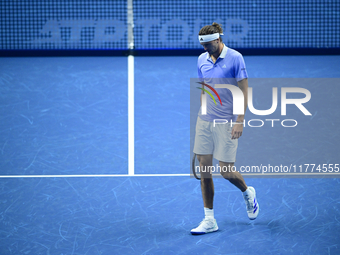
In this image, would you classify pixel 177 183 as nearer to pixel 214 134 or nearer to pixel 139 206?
pixel 139 206

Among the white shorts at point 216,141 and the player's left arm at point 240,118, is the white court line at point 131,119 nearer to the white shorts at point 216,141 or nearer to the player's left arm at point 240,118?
the white shorts at point 216,141

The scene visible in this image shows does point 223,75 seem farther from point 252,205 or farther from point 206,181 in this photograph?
point 252,205

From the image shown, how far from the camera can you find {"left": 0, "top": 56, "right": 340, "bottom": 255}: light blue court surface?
3836 mm

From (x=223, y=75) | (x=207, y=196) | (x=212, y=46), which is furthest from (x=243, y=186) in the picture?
(x=212, y=46)

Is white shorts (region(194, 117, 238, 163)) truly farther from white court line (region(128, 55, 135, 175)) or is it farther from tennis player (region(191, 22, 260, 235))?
white court line (region(128, 55, 135, 175))

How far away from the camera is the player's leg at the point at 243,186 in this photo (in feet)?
12.8

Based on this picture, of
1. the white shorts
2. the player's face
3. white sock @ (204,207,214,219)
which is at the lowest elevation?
white sock @ (204,207,214,219)

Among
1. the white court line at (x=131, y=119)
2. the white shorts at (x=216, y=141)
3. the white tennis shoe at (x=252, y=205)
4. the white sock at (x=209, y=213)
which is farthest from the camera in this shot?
the white court line at (x=131, y=119)

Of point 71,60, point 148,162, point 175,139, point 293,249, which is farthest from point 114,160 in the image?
point 71,60

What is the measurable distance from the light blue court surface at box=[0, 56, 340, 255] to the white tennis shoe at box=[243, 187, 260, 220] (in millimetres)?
80

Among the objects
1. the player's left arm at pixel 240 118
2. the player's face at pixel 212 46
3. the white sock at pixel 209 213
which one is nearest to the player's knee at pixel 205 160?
the player's left arm at pixel 240 118

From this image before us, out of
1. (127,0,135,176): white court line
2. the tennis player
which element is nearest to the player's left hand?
the tennis player

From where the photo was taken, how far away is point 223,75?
3.77m

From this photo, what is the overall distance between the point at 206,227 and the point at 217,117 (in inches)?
38.1
